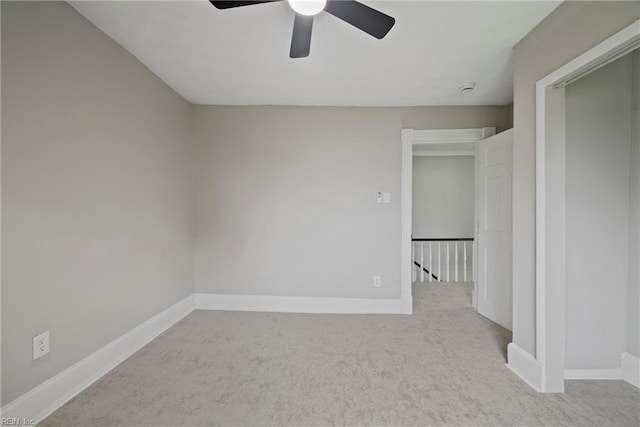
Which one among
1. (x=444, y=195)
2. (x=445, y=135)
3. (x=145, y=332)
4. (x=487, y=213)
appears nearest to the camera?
(x=145, y=332)

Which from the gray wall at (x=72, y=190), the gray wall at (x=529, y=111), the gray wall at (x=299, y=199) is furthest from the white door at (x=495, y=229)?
the gray wall at (x=72, y=190)

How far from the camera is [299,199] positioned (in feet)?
10.1

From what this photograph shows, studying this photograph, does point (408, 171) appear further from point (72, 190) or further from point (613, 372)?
point (72, 190)

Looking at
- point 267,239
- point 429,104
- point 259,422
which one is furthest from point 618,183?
point 267,239

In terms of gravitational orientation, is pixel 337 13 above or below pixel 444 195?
above

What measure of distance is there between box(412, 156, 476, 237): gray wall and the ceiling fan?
184 inches

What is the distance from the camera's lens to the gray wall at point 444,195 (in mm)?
5680

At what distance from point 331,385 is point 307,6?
2263 mm

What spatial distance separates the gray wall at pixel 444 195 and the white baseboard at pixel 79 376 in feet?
16.8

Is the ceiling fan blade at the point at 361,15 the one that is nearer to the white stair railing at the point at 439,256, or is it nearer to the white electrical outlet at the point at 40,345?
the white electrical outlet at the point at 40,345

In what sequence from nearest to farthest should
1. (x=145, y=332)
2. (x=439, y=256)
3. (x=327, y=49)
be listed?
(x=327, y=49)
(x=145, y=332)
(x=439, y=256)

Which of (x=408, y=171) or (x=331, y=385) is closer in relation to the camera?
(x=331, y=385)

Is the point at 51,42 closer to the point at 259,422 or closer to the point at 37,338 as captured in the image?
the point at 37,338

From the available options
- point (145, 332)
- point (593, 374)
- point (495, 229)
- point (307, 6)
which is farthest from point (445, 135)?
point (145, 332)
